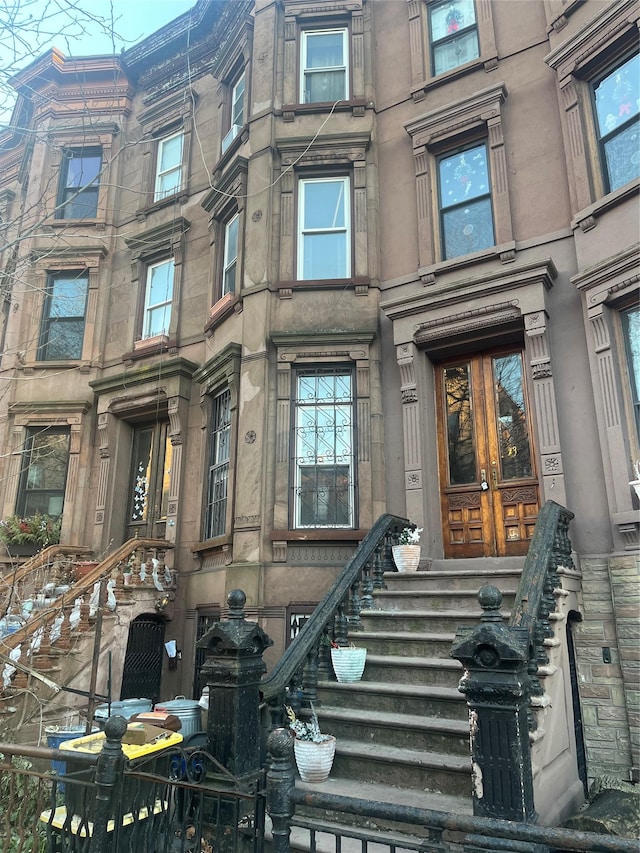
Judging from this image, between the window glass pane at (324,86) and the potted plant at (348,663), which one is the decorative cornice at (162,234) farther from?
the potted plant at (348,663)

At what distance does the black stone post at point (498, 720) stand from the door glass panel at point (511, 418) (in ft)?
14.4

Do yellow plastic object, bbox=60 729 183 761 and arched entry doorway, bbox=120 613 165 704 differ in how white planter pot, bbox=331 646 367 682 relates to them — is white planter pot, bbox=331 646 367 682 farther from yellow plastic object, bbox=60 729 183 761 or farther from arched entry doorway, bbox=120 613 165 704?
arched entry doorway, bbox=120 613 165 704

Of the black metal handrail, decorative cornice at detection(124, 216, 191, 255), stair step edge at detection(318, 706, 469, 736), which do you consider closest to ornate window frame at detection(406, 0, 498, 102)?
decorative cornice at detection(124, 216, 191, 255)

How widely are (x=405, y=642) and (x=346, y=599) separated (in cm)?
84

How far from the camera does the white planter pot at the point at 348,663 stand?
5.91 meters

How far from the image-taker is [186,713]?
6.77 meters

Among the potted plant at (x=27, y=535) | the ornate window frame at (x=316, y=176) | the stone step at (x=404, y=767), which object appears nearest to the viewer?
the stone step at (x=404, y=767)

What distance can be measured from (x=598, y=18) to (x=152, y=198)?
351 inches

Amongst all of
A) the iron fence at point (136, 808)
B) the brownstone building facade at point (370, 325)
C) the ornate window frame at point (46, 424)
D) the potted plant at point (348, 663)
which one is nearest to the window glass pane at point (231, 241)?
the brownstone building facade at point (370, 325)

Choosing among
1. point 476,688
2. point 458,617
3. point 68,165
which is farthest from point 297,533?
point 68,165

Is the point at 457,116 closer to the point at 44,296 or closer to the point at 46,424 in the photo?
the point at 44,296

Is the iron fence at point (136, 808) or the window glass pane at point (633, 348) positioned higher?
the window glass pane at point (633, 348)

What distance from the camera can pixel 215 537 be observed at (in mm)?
9656

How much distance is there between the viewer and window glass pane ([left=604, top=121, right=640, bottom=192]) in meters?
7.64
